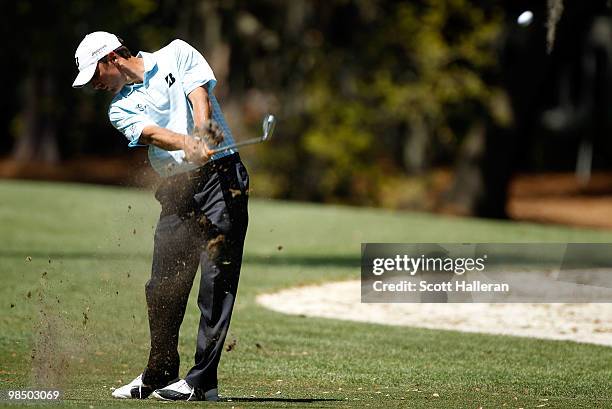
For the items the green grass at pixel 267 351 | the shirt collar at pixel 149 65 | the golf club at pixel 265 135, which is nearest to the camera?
the golf club at pixel 265 135

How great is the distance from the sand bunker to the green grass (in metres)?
0.42

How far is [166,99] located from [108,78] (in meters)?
0.35

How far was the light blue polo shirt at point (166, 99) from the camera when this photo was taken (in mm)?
7301

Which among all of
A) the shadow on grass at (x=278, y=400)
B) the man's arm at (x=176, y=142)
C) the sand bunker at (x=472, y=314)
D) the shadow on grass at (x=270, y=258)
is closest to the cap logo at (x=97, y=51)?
the man's arm at (x=176, y=142)

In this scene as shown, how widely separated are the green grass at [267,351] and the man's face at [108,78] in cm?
99

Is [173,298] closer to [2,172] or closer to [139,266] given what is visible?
[139,266]

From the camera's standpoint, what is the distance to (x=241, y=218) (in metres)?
7.40

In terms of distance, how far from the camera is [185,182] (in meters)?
7.38

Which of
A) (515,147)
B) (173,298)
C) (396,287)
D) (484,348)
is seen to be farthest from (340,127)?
(173,298)

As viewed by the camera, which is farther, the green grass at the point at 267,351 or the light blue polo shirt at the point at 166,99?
the green grass at the point at 267,351

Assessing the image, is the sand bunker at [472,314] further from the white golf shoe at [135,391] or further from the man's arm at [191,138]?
the man's arm at [191,138]

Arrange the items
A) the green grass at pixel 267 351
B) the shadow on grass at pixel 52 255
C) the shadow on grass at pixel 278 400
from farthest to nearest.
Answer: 1. the shadow on grass at pixel 52 255
2. the green grass at pixel 267 351
3. the shadow on grass at pixel 278 400

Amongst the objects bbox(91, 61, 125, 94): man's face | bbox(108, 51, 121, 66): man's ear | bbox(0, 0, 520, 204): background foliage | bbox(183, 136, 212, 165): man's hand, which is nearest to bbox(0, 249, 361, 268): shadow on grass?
bbox(91, 61, 125, 94): man's face

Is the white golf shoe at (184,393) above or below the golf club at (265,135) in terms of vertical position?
below
